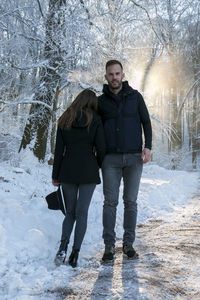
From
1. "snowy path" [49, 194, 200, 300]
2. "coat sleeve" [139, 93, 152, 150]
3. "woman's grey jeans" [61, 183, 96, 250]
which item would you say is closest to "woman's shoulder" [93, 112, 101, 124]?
"coat sleeve" [139, 93, 152, 150]

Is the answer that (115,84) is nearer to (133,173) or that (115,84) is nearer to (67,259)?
(133,173)

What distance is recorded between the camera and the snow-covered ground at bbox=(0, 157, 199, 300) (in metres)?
2.94

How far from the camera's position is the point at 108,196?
3811 millimetres

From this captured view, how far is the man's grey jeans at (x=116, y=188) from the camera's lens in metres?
3.79

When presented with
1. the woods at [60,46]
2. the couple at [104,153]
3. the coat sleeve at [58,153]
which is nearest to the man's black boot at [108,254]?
the couple at [104,153]

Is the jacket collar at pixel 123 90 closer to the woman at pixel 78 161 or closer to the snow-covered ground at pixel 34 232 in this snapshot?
the woman at pixel 78 161

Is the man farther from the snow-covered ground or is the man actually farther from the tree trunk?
the tree trunk

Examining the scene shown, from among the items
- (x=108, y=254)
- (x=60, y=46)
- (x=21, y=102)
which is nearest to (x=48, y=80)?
(x=21, y=102)

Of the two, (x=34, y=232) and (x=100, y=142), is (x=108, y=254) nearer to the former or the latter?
(x=34, y=232)

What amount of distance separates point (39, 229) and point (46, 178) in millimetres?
4146

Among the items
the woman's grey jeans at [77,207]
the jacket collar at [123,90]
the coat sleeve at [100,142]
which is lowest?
the woman's grey jeans at [77,207]

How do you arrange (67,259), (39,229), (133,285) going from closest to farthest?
(133,285) < (67,259) < (39,229)

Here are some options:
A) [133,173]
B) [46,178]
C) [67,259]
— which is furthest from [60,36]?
[67,259]

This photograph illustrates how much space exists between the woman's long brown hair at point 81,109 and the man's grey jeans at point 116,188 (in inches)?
25.1
